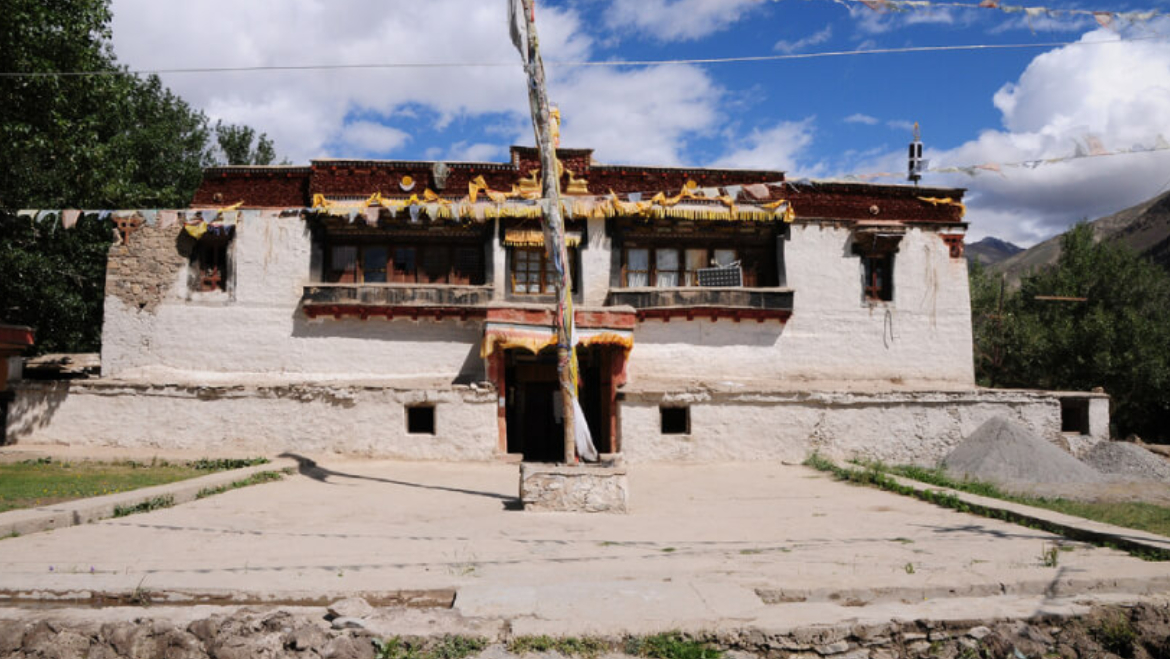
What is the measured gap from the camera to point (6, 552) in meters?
6.73

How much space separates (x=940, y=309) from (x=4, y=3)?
880 inches

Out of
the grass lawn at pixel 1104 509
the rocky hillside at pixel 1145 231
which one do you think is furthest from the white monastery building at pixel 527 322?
the rocky hillside at pixel 1145 231

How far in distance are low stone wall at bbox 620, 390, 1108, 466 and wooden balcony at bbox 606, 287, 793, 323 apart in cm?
310

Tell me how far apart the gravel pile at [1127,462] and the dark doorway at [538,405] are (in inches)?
446

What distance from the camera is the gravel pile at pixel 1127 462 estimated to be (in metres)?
16.4

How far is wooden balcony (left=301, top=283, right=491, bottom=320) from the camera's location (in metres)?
18.6

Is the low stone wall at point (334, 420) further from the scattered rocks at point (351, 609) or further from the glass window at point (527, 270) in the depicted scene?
the scattered rocks at point (351, 609)

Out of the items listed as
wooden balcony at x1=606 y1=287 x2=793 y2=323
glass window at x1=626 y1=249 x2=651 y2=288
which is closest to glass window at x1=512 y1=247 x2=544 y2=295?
wooden balcony at x1=606 y1=287 x2=793 y2=323

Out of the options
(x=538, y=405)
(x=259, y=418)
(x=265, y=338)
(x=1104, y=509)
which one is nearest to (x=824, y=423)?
(x=538, y=405)

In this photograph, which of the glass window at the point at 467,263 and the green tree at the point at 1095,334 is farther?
the green tree at the point at 1095,334

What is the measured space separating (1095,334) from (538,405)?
72.4 ft

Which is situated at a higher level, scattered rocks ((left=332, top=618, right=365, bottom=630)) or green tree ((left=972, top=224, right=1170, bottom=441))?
green tree ((left=972, top=224, right=1170, bottom=441))

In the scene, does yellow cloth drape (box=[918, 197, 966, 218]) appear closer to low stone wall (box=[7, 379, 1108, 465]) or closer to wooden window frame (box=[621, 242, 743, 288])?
wooden window frame (box=[621, 242, 743, 288])

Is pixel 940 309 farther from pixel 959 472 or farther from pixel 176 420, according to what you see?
pixel 176 420
